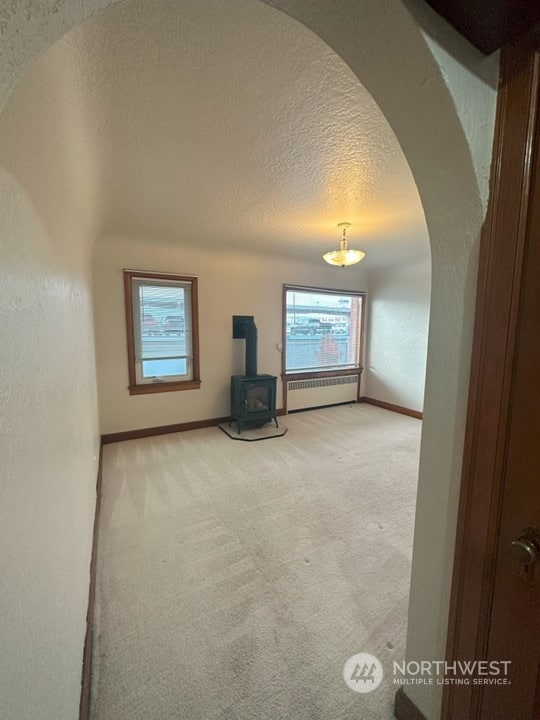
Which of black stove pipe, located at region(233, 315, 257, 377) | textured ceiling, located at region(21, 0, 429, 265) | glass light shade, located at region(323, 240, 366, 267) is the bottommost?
black stove pipe, located at region(233, 315, 257, 377)

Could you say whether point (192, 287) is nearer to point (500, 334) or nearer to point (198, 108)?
point (198, 108)

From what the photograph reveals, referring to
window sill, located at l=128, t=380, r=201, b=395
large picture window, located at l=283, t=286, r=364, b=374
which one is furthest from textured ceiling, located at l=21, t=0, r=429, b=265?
large picture window, located at l=283, t=286, r=364, b=374

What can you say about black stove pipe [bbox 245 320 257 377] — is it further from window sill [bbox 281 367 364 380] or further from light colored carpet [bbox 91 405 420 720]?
light colored carpet [bbox 91 405 420 720]

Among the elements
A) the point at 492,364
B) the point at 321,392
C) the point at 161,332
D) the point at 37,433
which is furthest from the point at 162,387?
the point at 492,364

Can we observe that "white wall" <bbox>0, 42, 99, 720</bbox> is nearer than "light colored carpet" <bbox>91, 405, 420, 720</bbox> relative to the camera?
Yes

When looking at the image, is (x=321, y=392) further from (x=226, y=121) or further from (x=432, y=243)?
(x=432, y=243)

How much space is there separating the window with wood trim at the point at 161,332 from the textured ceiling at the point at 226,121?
37.4 inches

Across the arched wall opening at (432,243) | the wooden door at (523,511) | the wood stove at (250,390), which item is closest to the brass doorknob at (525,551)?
the wooden door at (523,511)

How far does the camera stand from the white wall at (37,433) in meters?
0.60

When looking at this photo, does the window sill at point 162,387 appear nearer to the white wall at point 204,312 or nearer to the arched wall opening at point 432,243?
the white wall at point 204,312

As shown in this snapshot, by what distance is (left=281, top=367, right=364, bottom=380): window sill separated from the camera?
188 inches

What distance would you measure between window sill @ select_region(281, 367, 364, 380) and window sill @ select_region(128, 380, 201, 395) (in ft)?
4.58

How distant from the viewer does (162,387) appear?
3826 mm

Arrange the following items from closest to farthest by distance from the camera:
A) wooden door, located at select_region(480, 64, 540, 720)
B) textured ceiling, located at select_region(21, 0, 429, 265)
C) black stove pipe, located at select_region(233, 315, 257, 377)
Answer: wooden door, located at select_region(480, 64, 540, 720) → textured ceiling, located at select_region(21, 0, 429, 265) → black stove pipe, located at select_region(233, 315, 257, 377)
